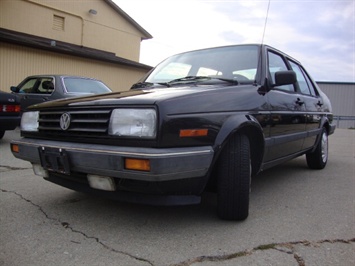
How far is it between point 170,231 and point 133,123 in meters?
0.91

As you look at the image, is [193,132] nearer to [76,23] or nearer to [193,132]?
[193,132]

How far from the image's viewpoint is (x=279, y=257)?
2.32 metres

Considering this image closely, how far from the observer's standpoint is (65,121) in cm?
279

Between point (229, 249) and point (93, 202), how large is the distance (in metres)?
1.51

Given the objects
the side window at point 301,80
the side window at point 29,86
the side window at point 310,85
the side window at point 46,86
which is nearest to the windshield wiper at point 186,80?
the side window at point 301,80

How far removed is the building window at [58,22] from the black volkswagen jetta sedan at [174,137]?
14.9 meters

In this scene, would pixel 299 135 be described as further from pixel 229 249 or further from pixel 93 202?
pixel 93 202

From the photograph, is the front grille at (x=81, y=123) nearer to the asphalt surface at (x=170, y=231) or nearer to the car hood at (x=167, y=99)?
the car hood at (x=167, y=99)

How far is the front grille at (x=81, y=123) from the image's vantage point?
2.57 metres

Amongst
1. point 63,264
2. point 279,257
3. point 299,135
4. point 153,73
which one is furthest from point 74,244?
point 299,135

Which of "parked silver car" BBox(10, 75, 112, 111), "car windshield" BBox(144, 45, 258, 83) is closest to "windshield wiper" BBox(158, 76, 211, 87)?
"car windshield" BBox(144, 45, 258, 83)

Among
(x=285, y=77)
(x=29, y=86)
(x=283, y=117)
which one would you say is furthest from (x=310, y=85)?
(x=29, y=86)

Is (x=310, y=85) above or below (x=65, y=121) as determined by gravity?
above

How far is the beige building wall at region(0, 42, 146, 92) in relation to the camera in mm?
12367
